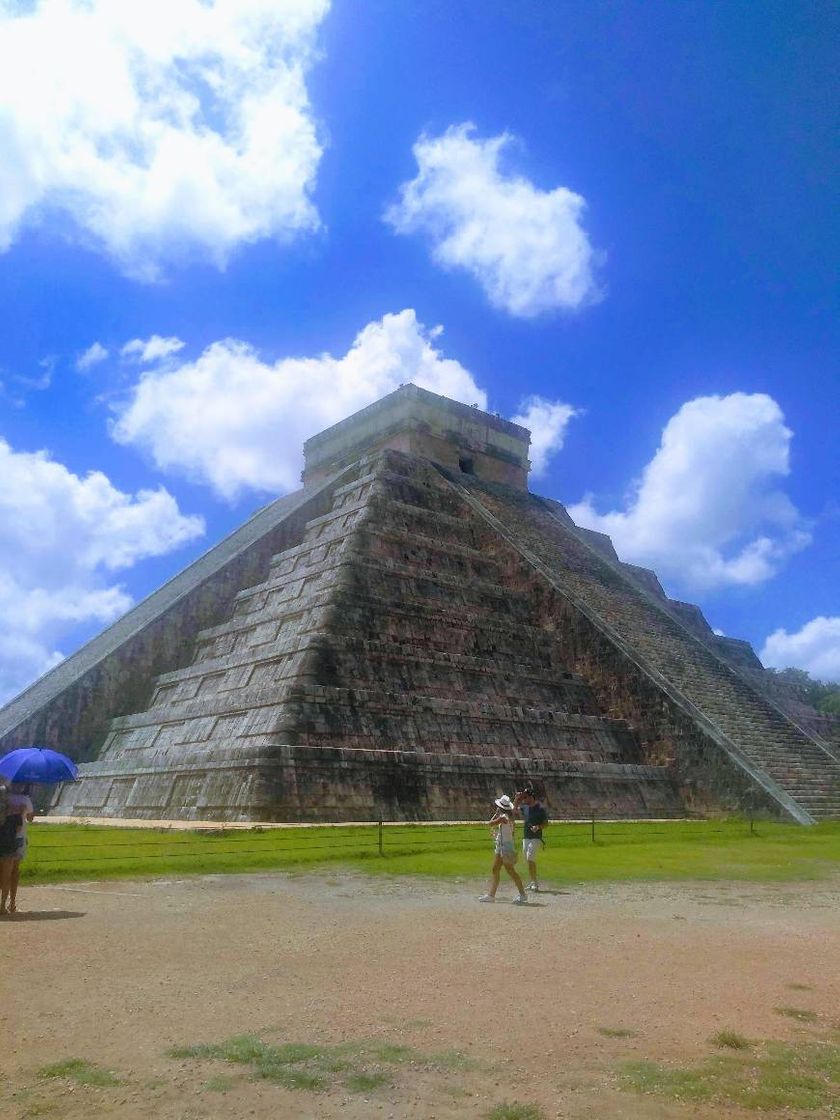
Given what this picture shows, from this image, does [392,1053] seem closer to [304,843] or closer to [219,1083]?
[219,1083]

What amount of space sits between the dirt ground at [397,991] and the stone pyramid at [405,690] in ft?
18.3

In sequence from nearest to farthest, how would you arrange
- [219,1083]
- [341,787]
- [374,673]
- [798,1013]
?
1. [219,1083]
2. [798,1013]
3. [341,787]
4. [374,673]

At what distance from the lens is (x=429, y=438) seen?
28062 millimetres

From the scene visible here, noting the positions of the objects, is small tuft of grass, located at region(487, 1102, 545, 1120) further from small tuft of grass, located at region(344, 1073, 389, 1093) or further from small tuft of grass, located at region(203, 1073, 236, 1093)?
small tuft of grass, located at region(203, 1073, 236, 1093)

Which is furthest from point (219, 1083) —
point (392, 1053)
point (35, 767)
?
point (35, 767)

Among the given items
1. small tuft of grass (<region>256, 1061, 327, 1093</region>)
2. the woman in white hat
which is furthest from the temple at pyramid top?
small tuft of grass (<region>256, 1061, 327, 1093</region>)

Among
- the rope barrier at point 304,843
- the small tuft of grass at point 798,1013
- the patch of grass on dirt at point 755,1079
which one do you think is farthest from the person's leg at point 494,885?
the patch of grass on dirt at point 755,1079

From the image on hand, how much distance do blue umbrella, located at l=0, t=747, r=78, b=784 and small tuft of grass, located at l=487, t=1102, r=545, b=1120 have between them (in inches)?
424

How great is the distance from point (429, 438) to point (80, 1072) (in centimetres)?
2519

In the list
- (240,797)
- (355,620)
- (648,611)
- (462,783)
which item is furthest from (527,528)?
(240,797)

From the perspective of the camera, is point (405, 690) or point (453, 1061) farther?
point (405, 690)

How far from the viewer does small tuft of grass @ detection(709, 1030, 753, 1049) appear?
4.09m

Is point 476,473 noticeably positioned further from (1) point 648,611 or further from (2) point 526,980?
(2) point 526,980

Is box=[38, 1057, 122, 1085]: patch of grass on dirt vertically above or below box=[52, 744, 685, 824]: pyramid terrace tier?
below
